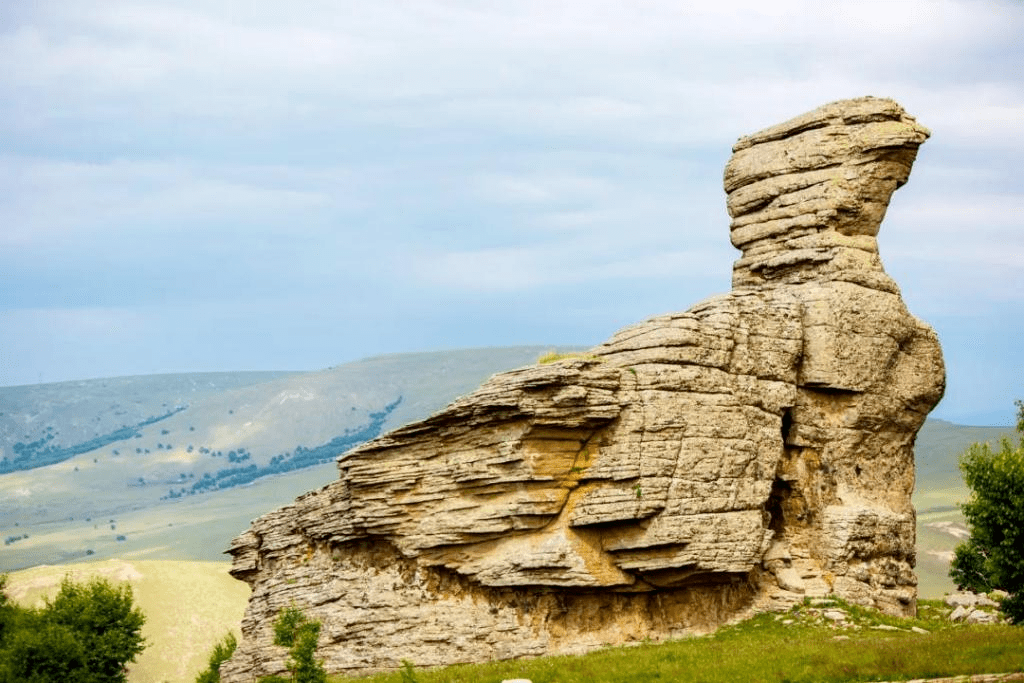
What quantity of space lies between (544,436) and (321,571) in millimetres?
11775

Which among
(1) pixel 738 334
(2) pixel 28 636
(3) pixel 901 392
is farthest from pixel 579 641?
(2) pixel 28 636

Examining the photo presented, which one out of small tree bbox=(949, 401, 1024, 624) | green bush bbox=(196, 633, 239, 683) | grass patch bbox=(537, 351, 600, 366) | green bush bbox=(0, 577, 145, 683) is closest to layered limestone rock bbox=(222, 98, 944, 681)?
grass patch bbox=(537, 351, 600, 366)

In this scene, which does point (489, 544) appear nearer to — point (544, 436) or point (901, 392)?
point (544, 436)

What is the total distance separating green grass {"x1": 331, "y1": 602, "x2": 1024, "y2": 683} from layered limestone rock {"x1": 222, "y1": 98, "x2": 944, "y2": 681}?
2.69 meters

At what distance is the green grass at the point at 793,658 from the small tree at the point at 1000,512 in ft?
6.04

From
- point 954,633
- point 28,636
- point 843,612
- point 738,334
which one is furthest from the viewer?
point 28,636

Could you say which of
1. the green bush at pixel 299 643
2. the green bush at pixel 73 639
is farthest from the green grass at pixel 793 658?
the green bush at pixel 73 639

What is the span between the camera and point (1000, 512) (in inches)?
1777

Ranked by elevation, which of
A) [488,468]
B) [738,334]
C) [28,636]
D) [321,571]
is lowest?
[28,636]

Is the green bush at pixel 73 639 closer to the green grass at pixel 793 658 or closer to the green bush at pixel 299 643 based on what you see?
the green bush at pixel 299 643

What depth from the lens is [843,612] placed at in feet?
161

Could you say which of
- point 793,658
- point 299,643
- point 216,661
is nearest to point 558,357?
point 299,643

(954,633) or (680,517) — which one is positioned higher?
(680,517)

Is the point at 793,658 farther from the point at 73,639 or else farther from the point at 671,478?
the point at 73,639
